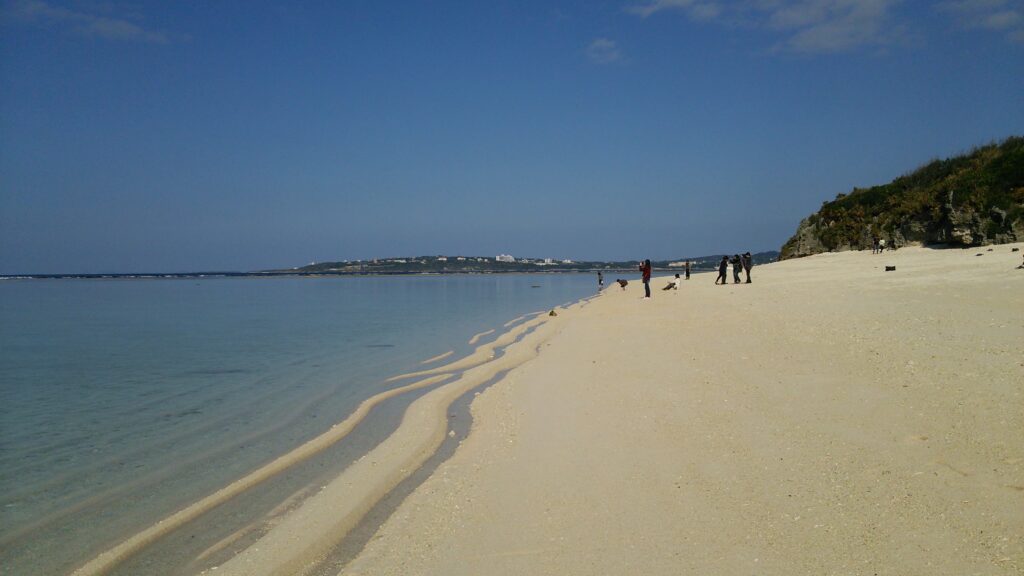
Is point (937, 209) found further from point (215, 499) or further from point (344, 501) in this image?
point (215, 499)

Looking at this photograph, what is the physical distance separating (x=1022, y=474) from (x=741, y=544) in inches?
94.9

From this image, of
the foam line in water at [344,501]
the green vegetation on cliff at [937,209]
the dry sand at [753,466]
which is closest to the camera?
the dry sand at [753,466]

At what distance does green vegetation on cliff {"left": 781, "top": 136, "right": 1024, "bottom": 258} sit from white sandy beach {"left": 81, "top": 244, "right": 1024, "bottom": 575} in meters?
20.3

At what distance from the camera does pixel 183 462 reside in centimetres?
794

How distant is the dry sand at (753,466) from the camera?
4.13 m

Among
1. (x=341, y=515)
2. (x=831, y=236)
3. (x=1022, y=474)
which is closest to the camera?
(x=1022, y=474)

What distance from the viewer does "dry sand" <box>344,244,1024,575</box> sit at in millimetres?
4133

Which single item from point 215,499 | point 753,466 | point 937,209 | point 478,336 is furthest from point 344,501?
point 937,209

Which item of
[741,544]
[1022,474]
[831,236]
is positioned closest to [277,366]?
[741,544]

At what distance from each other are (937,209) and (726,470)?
111 ft

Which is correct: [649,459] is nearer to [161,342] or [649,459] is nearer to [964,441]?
[964,441]

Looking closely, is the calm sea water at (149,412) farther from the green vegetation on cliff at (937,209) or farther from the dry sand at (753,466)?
the green vegetation on cliff at (937,209)

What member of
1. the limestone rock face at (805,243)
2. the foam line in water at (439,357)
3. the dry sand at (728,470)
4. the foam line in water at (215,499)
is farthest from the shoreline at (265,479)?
the limestone rock face at (805,243)

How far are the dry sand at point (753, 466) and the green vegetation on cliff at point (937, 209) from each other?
808 inches
